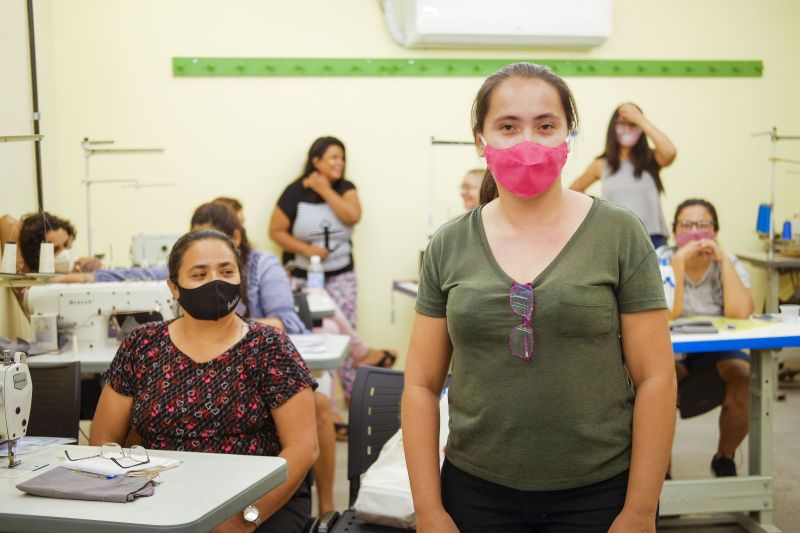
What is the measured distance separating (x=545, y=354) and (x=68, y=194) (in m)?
4.89

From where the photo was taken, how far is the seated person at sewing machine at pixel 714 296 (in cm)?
357

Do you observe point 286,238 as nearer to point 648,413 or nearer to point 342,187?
point 342,187

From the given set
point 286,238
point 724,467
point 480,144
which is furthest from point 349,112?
point 480,144

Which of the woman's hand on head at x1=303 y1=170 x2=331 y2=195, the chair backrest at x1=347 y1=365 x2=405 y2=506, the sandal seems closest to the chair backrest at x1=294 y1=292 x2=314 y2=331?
the sandal

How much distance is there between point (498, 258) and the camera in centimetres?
142

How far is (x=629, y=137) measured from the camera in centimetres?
450

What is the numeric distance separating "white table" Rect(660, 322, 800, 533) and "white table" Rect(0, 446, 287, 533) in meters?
1.90

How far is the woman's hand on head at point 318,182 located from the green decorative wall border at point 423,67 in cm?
72

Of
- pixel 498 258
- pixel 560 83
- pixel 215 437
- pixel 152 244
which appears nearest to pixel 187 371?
pixel 215 437

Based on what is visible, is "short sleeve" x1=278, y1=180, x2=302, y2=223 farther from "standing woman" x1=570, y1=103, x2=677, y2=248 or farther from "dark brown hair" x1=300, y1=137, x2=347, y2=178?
"standing woman" x1=570, y1=103, x2=677, y2=248

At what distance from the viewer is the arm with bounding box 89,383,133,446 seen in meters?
2.18

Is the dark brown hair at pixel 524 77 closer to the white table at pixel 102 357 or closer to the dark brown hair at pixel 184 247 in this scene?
the dark brown hair at pixel 184 247

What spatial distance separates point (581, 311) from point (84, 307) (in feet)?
7.55

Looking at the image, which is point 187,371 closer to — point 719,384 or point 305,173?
point 719,384
